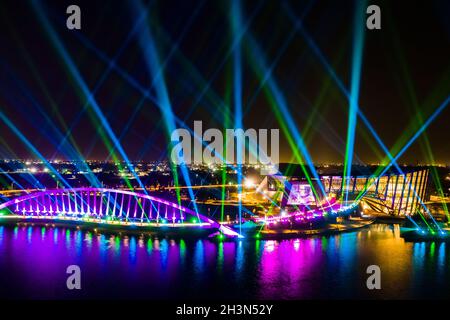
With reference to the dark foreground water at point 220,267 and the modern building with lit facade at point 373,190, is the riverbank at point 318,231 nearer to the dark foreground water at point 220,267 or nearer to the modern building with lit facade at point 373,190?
the dark foreground water at point 220,267

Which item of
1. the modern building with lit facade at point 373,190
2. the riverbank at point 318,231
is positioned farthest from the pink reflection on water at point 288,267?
the modern building with lit facade at point 373,190

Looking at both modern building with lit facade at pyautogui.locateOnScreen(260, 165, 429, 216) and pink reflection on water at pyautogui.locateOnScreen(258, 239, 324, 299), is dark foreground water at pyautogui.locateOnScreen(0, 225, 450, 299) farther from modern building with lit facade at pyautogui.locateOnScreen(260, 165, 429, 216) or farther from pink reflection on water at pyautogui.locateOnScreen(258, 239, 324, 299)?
modern building with lit facade at pyautogui.locateOnScreen(260, 165, 429, 216)

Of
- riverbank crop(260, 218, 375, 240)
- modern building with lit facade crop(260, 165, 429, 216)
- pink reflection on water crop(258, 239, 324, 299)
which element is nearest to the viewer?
pink reflection on water crop(258, 239, 324, 299)

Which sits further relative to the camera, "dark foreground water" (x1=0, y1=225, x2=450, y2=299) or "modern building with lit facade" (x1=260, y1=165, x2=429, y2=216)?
"modern building with lit facade" (x1=260, y1=165, x2=429, y2=216)

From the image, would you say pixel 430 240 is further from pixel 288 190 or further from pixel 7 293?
pixel 7 293

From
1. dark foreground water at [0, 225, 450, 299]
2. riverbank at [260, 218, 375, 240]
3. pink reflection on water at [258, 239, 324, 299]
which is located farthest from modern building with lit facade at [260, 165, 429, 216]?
pink reflection on water at [258, 239, 324, 299]

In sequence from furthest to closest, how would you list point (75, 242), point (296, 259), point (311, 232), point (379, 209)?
1. point (379, 209)
2. point (311, 232)
3. point (75, 242)
4. point (296, 259)

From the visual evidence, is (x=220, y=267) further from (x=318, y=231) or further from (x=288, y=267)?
(x=318, y=231)
